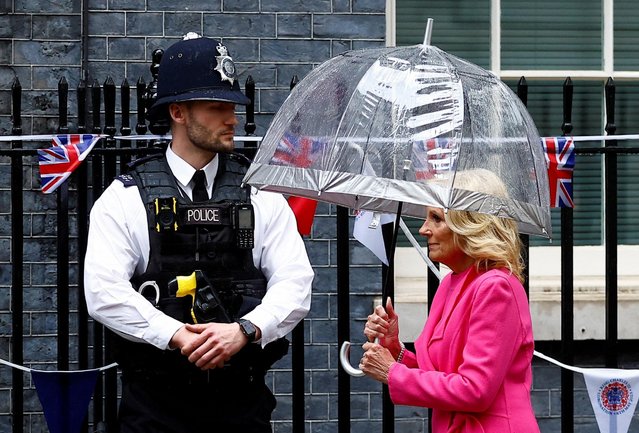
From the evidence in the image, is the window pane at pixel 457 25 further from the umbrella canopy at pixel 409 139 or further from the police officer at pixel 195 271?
the umbrella canopy at pixel 409 139

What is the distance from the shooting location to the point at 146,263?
13.3 feet

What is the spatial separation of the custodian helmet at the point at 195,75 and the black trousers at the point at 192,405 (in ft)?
3.05

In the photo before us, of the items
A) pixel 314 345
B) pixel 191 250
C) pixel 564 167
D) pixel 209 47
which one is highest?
pixel 209 47

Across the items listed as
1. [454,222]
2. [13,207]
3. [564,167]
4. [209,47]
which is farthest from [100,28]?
[454,222]

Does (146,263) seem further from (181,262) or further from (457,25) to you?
(457,25)

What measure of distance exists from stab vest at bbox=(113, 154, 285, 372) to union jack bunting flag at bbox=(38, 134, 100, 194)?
2.50ft

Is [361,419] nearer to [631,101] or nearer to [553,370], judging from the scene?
[553,370]

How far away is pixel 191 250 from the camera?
13.2ft

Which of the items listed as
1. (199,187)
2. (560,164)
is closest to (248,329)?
(199,187)

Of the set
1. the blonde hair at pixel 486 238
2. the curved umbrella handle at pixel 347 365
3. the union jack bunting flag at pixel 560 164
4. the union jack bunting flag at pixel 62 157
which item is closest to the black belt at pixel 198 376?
the curved umbrella handle at pixel 347 365

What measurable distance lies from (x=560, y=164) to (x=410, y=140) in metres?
1.57

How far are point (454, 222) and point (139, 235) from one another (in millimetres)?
1070

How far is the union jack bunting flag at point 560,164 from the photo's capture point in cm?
490

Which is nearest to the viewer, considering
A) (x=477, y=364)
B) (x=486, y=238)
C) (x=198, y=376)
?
(x=477, y=364)
